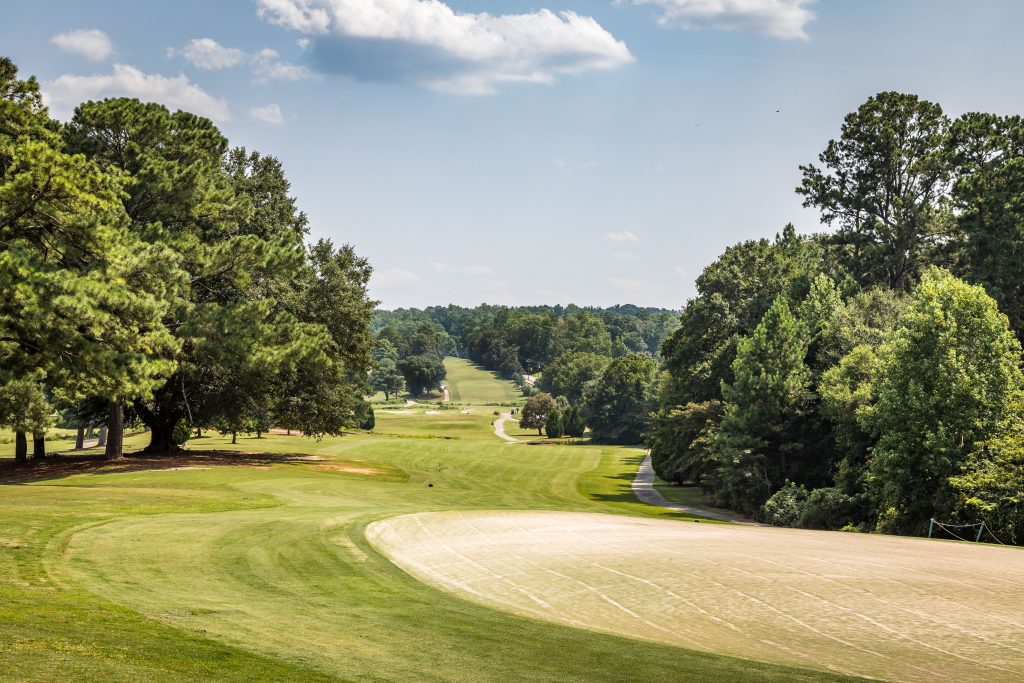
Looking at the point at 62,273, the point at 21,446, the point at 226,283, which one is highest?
the point at 226,283

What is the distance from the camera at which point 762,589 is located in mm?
16344

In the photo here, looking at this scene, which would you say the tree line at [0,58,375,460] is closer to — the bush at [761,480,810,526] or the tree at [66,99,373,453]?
the tree at [66,99,373,453]

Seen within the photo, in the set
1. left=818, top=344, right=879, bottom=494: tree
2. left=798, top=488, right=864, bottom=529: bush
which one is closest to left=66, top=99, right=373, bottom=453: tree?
left=798, top=488, right=864, bottom=529: bush

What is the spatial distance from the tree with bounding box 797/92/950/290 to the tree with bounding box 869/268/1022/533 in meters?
33.7

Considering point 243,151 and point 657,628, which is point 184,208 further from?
point 657,628

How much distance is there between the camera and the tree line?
2664 cm

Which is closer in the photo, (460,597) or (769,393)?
(460,597)

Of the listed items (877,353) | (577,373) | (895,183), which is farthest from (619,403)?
(877,353)

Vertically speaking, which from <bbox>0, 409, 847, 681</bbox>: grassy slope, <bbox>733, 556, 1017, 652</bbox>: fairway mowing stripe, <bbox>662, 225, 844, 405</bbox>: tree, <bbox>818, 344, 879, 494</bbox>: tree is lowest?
<bbox>0, 409, 847, 681</bbox>: grassy slope

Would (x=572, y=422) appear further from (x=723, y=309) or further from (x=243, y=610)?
(x=243, y=610)

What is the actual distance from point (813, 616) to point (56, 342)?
76.4 feet

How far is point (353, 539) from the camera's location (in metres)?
21.6

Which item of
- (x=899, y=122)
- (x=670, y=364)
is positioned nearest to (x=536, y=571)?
(x=670, y=364)

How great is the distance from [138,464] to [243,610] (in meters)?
35.5
